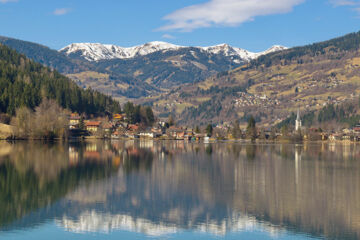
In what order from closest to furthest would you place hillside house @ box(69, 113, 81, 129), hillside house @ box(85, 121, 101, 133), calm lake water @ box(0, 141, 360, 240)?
calm lake water @ box(0, 141, 360, 240), hillside house @ box(69, 113, 81, 129), hillside house @ box(85, 121, 101, 133)

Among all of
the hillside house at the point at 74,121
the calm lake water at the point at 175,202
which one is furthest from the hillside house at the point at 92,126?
the calm lake water at the point at 175,202

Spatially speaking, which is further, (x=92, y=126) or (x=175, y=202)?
(x=92, y=126)

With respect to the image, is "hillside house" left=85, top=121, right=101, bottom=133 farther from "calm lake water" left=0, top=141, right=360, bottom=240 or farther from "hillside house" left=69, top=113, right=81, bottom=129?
"calm lake water" left=0, top=141, right=360, bottom=240

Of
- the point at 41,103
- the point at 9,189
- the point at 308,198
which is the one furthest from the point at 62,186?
the point at 41,103

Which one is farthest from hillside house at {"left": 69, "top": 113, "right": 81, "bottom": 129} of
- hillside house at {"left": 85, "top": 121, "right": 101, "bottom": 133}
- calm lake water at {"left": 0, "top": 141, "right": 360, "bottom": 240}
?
calm lake water at {"left": 0, "top": 141, "right": 360, "bottom": 240}

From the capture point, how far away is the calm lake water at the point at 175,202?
34.5 metres

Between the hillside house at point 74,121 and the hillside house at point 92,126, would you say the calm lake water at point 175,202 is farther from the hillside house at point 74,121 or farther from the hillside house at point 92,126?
the hillside house at point 92,126

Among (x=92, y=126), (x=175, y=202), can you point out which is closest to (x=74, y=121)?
(x=92, y=126)

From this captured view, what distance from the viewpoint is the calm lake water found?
34.5 m

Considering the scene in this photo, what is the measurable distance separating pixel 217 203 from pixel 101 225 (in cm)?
1241

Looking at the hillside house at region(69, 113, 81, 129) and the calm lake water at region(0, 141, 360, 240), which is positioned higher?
the hillside house at region(69, 113, 81, 129)

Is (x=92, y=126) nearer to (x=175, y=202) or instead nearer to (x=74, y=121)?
(x=74, y=121)

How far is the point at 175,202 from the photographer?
4456 centimetres

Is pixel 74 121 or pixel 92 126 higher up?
pixel 74 121
